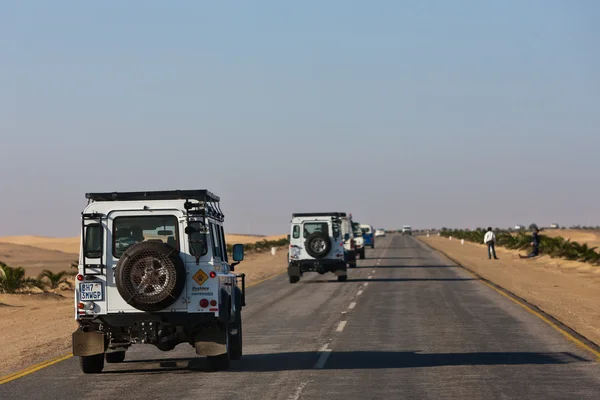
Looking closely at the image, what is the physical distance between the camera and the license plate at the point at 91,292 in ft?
43.0

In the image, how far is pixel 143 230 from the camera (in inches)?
526

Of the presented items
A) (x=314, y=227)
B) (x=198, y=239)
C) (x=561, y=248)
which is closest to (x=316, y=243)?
(x=314, y=227)

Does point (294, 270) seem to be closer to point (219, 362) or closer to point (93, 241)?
point (219, 362)

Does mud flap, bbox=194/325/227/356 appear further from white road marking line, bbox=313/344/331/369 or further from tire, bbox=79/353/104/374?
white road marking line, bbox=313/344/331/369

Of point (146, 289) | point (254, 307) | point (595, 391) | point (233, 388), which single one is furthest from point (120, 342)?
point (254, 307)

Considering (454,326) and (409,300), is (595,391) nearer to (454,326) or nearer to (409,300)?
(454,326)

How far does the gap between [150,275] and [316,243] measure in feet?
78.4

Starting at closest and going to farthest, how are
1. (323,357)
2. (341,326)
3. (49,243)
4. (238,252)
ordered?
(323,357) < (238,252) < (341,326) < (49,243)

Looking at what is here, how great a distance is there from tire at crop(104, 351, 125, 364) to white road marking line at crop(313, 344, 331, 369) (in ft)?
9.65

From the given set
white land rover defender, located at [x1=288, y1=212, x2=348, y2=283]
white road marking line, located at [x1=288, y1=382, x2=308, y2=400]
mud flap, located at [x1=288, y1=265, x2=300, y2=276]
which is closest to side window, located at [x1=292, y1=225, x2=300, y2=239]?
white land rover defender, located at [x1=288, y1=212, x2=348, y2=283]

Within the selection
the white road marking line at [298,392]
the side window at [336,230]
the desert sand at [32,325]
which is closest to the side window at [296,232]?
the side window at [336,230]

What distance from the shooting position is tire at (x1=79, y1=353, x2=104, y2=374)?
13738 millimetres

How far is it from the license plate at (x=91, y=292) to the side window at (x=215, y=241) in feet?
5.15

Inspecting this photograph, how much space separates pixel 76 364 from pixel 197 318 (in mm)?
2929
